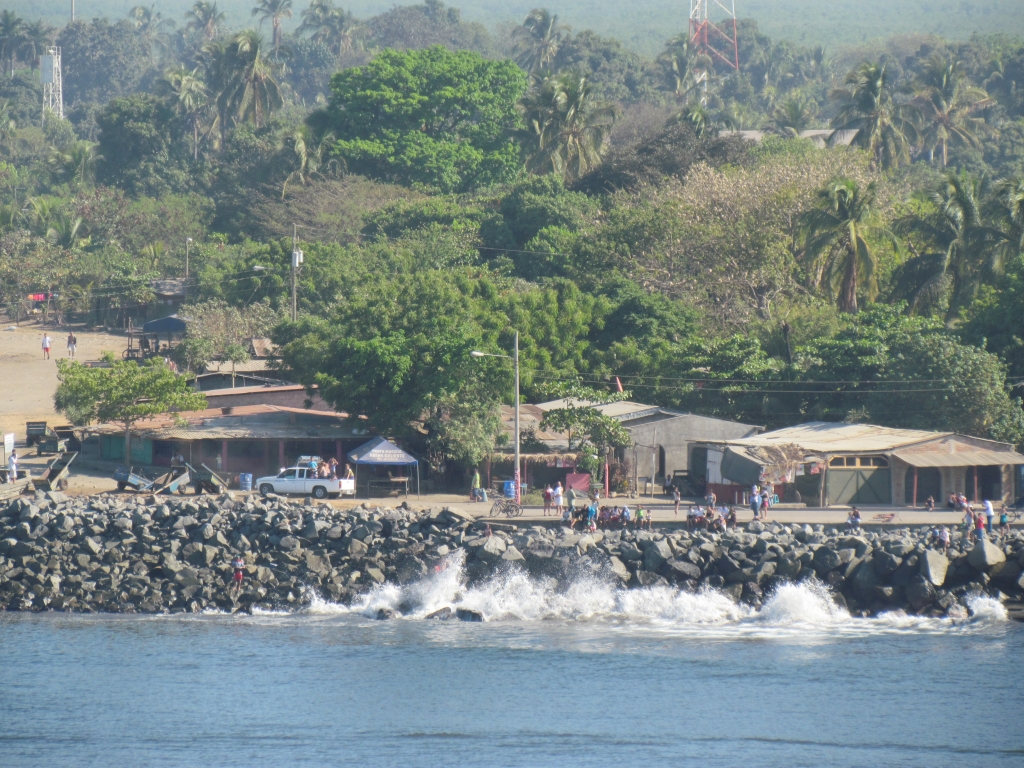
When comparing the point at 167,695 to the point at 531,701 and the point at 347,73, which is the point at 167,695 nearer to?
the point at 531,701

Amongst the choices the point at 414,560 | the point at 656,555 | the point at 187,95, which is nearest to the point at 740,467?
the point at 656,555

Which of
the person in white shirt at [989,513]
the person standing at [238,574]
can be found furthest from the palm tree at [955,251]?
the person standing at [238,574]

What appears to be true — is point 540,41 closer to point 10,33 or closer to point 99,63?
point 99,63

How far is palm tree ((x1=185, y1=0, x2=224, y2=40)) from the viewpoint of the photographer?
18112 cm

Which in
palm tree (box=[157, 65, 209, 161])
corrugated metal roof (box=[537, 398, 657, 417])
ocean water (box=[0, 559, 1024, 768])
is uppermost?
palm tree (box=[157, 65, 209, 161])

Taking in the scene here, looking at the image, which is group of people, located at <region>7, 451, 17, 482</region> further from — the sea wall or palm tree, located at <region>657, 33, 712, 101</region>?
palm tree, located at <region>657, 33, 712, 101</region>

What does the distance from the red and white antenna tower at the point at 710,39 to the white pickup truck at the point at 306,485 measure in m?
108

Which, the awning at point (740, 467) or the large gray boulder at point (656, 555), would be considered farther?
the awning at point (740, 467)

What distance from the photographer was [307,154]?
290 ft

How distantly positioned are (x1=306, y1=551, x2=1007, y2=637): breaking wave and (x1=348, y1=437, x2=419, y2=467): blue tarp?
900 centimetres

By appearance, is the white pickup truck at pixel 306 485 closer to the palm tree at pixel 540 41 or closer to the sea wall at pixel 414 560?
the sea wall at pixel 414 560

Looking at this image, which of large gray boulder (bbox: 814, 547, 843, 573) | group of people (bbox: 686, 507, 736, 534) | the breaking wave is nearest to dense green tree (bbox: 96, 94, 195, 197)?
group of people (bbox: 686, 507, 736, 534)

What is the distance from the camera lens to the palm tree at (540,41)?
14538 centimetres

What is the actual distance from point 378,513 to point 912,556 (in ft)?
47.4
